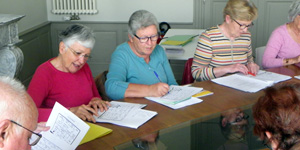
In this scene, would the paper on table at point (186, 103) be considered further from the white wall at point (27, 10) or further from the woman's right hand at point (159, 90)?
the white wall at point (27, 10)

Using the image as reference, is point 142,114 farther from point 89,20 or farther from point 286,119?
point 89,20

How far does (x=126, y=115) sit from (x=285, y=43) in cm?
179

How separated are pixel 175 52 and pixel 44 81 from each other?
5.55 feet

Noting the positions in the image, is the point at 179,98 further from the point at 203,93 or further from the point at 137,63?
the point at 137,63

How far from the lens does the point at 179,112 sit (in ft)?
7.77

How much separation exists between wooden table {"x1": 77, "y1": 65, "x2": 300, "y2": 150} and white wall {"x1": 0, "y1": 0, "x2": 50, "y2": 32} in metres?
2.85

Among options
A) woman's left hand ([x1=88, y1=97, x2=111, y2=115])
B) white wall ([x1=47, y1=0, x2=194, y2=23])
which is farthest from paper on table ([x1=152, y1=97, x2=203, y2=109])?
white wall ([x1=47, y1=0, x2=194, y2=23])

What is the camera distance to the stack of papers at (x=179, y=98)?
97.6 inches

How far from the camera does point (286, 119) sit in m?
1.38

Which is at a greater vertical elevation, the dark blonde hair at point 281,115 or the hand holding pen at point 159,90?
the dark blonde hair at point 281,115

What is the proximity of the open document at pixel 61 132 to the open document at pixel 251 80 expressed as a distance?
1.21m

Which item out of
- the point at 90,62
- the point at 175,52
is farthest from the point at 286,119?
the point at 90,62

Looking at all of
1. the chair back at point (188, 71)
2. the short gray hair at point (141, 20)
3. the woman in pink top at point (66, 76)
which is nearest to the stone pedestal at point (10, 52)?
the woman in pink top at point (66, 76)

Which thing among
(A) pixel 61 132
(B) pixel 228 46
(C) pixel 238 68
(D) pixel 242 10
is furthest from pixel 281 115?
(B) pixel 228 46
